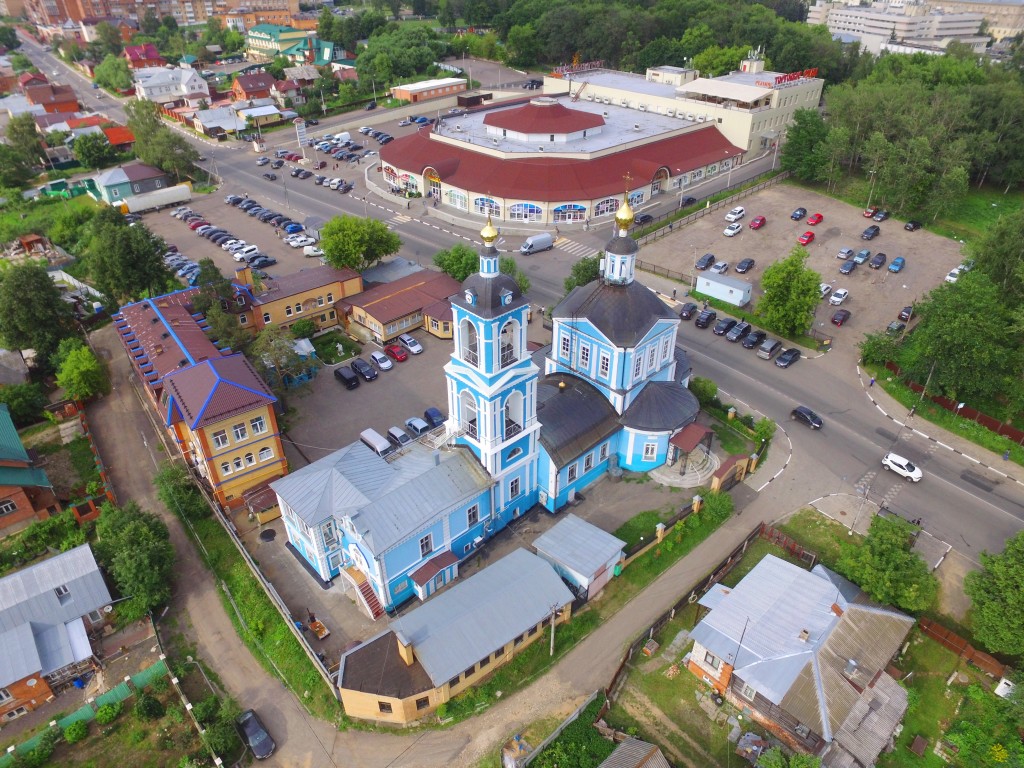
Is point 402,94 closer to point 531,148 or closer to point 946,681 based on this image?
point 531,148

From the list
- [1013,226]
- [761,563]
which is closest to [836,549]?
[761,563]

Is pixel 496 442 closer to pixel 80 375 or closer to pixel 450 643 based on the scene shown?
pixel 450 643

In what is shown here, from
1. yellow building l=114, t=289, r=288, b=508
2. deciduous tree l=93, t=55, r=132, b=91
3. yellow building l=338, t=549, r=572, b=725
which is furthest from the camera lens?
deciduous tree l=93, t=55, r=132, b=91

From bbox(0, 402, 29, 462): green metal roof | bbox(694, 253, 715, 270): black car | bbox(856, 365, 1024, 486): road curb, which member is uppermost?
bbox(0, 402, 29, 462): green metal roof

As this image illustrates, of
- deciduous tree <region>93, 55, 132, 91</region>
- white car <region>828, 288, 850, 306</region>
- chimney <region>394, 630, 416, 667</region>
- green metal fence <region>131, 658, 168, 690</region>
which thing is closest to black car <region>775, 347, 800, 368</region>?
white car <region>828, 288, 850, 306</region>

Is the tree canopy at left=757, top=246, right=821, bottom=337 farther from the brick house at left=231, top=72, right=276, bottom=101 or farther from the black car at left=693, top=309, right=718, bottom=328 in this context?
the brick house at left=231, top=72, right=276, bottom=101

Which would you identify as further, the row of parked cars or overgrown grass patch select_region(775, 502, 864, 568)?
the row of parked cars
